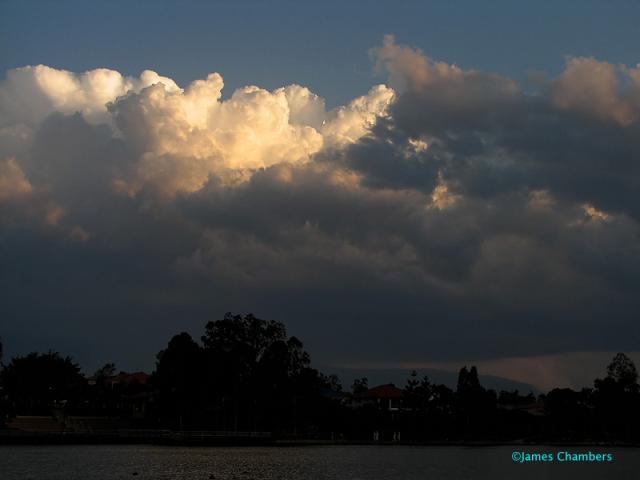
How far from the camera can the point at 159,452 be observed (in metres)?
105

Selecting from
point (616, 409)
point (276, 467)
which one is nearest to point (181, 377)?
point (276, 467)

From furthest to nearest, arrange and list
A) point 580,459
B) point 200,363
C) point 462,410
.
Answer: point 462,410 < point 200,363 < point 580,459

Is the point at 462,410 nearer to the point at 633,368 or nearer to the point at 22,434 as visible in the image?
the point at 633,368

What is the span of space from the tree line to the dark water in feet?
81.9

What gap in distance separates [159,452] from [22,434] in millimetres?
23955

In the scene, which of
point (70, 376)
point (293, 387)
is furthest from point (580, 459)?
point (70, 376)

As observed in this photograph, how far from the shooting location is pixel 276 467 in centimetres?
8375

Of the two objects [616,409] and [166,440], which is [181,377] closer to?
[166,440]

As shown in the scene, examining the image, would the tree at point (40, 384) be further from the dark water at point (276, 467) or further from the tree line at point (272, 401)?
the dark water at point (276, 467)

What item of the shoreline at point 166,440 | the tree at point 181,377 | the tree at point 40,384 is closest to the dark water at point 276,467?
the shoreline at point 166,440

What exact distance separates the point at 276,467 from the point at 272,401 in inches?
2086

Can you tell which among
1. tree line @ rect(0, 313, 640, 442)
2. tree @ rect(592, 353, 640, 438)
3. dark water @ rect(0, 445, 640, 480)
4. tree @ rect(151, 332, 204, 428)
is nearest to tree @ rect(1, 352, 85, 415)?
tree line @ rect(0, 313, 640, 442)

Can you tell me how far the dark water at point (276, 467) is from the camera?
71312 mm

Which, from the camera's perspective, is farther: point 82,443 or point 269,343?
point 269,343
